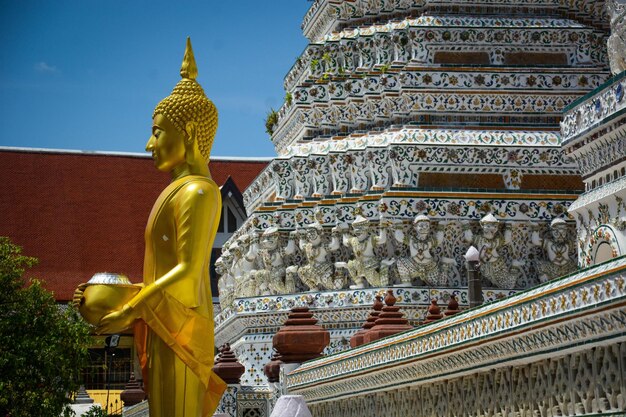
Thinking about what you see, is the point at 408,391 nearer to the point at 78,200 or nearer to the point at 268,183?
the point at 268,183

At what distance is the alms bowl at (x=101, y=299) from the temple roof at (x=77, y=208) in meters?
27.1

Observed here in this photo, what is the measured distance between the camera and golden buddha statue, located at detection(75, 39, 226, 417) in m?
9.20

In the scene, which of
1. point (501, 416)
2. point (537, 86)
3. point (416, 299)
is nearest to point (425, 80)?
point (537, 86)

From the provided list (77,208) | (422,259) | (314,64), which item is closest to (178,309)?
(422,259)

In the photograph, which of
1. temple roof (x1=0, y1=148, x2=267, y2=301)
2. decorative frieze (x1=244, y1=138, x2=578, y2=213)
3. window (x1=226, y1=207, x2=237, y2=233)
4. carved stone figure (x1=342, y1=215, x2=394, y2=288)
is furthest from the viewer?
temple roof (x1=0, y1=148, x2=267, y2=301)

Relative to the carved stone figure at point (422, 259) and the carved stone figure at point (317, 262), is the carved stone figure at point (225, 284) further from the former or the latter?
the carved stone figure at point (422, 259)

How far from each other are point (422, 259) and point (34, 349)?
6002 millimetres

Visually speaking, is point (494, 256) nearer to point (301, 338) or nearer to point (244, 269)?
point (301, 338)

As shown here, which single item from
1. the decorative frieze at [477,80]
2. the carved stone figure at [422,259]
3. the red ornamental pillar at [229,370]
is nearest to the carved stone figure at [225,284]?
the decorative frieze at [477,80]

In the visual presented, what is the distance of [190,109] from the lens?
32.8 feet

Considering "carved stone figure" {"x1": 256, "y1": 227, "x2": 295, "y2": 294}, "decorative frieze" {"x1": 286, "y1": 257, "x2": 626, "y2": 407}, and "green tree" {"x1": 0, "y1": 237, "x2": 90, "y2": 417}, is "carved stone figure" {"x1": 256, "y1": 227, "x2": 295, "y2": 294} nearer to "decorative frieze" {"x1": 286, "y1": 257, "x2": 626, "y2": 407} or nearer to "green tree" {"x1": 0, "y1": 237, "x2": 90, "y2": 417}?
"green tree" {"x1": 0, "y1": 237, "x2": 90, "y2": 417}

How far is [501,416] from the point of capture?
10.2 metres

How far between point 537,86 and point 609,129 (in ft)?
29.2

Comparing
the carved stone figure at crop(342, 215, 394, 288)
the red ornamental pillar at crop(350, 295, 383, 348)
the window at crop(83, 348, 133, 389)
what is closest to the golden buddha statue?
the red ornamental pillar at crop(350, 295, 383, 348)
